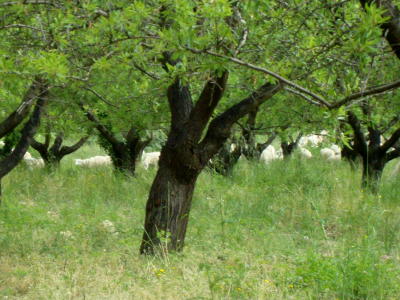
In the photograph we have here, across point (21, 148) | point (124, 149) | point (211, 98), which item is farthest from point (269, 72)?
point (124, 149)

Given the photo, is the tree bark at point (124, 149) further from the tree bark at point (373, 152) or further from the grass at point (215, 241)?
the tree bark at point (373, 152)

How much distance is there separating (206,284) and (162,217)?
1581 mm

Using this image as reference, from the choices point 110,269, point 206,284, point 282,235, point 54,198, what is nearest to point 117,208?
point 54,198

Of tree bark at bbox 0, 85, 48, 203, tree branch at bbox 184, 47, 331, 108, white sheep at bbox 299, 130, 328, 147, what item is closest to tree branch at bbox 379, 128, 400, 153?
white sheep at bbox 299, 130, 328, 147

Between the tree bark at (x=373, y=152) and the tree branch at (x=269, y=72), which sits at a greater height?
the tree bark at (x=373, y=152)

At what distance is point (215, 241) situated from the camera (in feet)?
24.8

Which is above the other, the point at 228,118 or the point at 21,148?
the point at 228,118

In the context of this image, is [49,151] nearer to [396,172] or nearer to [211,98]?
[396,172]

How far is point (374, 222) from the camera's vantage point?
27.8ft

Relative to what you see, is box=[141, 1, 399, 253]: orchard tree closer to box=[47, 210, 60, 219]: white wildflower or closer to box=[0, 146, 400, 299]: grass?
box=[0, 146, 400, 299]: grass

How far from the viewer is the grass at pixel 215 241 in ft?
16.8

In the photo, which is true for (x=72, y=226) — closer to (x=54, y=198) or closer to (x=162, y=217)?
(x=162, y=217)

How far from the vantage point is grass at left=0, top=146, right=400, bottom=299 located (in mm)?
5121

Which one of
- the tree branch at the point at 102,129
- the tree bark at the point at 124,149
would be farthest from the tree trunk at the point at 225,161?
the tree branch at the point at 102,129
